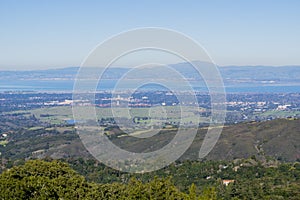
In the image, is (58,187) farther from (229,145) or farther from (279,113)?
(279,113)

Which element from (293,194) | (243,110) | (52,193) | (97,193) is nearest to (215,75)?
(52,193)

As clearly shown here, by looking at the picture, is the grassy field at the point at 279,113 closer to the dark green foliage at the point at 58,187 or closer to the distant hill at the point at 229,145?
the distant hill at the point at 229,145

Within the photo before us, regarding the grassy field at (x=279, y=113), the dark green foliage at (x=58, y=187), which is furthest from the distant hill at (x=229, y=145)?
the grassy field at (x=279, y=113)

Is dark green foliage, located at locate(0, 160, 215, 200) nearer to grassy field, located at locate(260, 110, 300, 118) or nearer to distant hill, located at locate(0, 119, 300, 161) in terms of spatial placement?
distant hill, located at locate(0, 119, 300, 161)

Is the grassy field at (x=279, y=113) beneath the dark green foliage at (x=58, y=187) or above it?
beneath

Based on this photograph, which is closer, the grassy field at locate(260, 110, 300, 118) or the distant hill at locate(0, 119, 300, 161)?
the distant hill at locate(0, 119, 300, 161)

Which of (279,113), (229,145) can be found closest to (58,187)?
(229,145)

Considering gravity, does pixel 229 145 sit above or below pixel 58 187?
below

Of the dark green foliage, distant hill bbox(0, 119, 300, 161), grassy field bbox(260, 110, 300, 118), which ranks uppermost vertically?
the dark green foliage

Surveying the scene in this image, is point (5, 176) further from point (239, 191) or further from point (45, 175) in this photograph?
point (239, 191)

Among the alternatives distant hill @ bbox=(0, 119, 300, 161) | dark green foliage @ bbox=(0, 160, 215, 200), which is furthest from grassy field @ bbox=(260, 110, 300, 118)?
dark green foliage @ bbox=(0, 160, 215, 200)

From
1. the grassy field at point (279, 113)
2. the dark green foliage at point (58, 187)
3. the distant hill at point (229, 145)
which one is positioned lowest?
the grassy field at point (279, 113)
